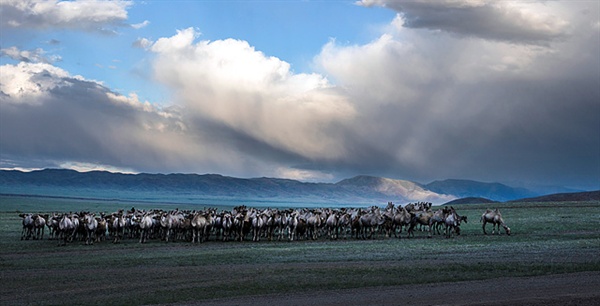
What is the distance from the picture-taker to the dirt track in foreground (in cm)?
1758

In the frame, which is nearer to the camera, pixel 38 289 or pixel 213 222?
pixel 38 289

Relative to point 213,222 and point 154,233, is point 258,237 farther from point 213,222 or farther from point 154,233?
point 154,233

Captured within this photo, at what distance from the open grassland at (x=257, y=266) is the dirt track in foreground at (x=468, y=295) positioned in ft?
3.46

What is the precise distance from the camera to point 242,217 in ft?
142

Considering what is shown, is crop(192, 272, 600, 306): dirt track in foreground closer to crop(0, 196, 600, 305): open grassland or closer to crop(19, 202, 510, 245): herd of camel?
crop(0, 196, 600, 305): open grassland

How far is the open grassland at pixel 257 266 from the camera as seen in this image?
830 inches

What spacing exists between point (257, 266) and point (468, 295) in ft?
34.3

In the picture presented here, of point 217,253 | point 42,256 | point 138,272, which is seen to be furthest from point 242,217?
point 138,272

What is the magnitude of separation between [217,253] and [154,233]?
1246cm

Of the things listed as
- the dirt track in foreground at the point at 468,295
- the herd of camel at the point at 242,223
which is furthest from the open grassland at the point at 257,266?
the herd of camel at the point at 242,223

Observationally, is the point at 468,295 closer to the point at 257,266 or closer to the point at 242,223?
the point at 257,266

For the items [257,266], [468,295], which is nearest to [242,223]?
[257,266]

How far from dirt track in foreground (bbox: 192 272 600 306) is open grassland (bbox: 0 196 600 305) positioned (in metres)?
1.05

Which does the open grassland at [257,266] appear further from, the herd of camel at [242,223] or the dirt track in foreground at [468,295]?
the herd of camel at [242,223]
